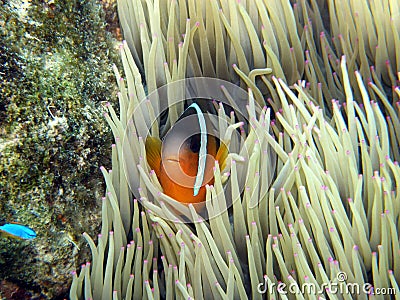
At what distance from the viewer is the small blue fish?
2.94ft

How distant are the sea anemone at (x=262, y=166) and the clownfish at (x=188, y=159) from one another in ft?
0.14

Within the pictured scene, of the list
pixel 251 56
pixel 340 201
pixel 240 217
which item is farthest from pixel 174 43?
pixel 340 201

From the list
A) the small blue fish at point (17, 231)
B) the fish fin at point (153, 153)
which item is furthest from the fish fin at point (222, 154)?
the small blue fish at point (17, 231)

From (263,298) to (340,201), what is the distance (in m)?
0.32

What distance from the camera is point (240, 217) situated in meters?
1.05

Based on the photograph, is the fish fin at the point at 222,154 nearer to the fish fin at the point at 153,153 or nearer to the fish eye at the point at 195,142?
the fish eye at the point at 195,142

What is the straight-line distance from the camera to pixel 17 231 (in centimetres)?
91

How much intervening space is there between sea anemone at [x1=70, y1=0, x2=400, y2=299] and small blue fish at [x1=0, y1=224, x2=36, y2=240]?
7.1 inches

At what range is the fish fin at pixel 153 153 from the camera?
1172 mm

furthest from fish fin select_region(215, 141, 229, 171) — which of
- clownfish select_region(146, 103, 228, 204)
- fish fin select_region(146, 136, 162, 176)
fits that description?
fish fin select_region(146, 136, 162, 176)

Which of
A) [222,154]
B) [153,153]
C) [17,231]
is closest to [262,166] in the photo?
[222,154]

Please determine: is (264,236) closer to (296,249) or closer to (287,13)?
(296,249)

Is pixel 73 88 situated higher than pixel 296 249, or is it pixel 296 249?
pixel 73 88

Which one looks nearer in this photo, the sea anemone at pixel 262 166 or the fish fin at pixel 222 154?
the sea anemone at pixel 262 166
